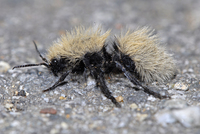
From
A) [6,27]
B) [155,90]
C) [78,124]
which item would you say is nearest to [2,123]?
[78,124]

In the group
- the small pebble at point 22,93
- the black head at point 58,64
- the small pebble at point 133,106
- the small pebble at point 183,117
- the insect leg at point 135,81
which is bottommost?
the small pebble at point 183,117

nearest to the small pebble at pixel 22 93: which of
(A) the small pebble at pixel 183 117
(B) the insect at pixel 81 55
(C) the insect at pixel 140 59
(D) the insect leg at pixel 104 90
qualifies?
(B) the insect at pixel 81 55

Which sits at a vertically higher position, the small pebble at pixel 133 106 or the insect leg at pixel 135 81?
the insect leg at pixel 135 81

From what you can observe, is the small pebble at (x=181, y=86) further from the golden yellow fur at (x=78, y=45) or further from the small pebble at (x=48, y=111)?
the small pebble at (x=48, y=111)

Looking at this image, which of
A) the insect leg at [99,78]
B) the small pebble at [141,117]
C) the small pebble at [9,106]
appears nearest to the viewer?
the small pebble at [141,117]

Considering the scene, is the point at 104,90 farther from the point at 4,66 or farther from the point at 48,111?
the point at 4,66

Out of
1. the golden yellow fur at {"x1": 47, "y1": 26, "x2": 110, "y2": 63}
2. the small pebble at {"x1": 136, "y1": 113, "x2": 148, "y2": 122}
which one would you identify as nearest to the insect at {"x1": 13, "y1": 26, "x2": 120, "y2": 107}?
the golden yellow fur at {"x1": 47, "y1": 26, "x2": 110, "y2": 63}

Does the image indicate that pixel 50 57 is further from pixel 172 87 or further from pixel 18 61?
pixel 172 87
